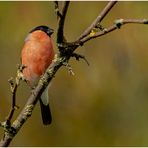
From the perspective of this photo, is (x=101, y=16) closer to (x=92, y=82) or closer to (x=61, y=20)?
(x=61, y=20)

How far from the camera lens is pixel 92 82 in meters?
10.7

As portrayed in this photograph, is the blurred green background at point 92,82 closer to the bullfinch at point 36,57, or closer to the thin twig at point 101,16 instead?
the bullfinch at point 36,57

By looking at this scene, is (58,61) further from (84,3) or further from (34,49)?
(84,3)

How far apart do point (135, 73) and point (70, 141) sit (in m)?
1.52

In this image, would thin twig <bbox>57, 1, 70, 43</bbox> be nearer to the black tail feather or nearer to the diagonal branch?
the diagonal branch

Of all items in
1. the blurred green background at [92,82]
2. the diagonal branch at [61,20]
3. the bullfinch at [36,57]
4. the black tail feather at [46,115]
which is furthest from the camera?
the blurred green background at [92,82]

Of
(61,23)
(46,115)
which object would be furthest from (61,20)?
(46,115)

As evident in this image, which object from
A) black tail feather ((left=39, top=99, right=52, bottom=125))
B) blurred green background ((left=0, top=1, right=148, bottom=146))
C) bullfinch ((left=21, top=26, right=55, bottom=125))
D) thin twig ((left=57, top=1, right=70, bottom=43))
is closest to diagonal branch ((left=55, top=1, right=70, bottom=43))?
thin twig ((left=57, top=1, right=70, bottom=43))

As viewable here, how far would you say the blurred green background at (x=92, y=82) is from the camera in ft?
32.6

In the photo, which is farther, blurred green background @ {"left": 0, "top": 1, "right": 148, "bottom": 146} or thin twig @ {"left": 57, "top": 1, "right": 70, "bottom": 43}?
blurred green background @ {"left": 0, "top": 1, "right": 148, "bottom": 146}

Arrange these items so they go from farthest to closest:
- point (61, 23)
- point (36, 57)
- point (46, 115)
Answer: point (46, 115), point (36, 57), point (61, 23)

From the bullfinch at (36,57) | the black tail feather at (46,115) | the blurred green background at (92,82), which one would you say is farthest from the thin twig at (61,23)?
the blurred green background at (92,82)

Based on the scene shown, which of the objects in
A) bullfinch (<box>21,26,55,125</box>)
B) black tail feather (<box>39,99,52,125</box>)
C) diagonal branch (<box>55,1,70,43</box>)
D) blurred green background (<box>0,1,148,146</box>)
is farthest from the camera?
blurred green background (<box>0,1,148,146</box>)

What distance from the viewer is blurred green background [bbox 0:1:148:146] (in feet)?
32.6
